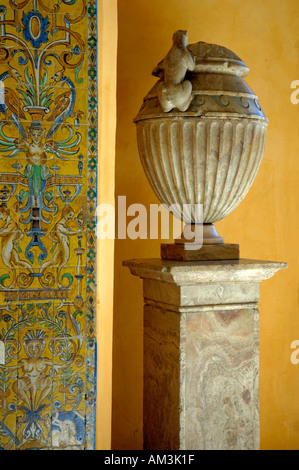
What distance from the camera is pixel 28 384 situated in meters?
2.18

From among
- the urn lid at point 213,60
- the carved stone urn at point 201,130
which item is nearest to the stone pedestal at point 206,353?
the carved stone urn at point 201,130

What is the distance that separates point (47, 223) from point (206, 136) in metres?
0.62

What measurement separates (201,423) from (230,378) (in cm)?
18

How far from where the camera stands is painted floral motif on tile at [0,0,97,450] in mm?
2153

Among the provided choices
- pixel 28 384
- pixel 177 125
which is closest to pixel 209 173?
pixel 177 125

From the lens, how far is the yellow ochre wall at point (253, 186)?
2.89 meters

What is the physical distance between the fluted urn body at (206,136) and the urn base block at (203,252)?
0.36ft

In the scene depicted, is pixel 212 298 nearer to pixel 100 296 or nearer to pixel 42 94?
pixel 100 296

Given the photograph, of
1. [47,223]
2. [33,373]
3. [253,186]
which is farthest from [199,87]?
[33,373]

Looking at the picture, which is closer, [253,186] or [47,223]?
[47,223]

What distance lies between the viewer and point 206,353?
2.21m

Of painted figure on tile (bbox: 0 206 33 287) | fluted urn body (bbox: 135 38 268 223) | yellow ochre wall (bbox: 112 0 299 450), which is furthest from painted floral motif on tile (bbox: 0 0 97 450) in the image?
yellow ochre wall (bbox: 112 0 299 450)

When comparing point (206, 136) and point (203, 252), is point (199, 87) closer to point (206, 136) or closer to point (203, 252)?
point (206, 136)

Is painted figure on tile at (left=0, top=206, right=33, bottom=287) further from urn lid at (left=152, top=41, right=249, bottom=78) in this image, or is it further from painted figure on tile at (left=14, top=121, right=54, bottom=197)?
urn lid at (left=152, top=41, right=249, bottom=78)
